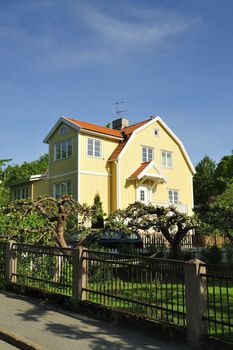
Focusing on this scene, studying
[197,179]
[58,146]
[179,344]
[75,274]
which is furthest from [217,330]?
[197,179]

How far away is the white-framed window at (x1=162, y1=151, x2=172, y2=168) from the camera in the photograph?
1289 inches

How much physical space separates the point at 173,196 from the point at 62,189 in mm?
9240

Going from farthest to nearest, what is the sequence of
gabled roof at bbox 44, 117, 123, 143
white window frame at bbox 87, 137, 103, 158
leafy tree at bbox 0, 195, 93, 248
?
white window frame at bbox 87, 137, 103, 158, gabled roof at bbox 44, 117, 123, 143, leafy tree at bbox 0, 195, 93, 248

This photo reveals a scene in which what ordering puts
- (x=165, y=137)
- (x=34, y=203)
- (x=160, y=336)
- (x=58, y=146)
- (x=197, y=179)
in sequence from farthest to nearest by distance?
(x=197, y=179)
(x=165, y=137)
(x=58, y=146)
(x=34, y=203)
(x=160, y=336)

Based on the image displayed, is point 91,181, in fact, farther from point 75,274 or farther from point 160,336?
point 160,336

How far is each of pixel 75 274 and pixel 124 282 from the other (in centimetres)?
142

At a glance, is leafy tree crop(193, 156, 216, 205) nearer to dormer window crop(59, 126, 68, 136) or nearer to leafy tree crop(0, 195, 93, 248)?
dormer window crop(59, 126, 68, 136)

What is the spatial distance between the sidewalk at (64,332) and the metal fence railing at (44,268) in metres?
0.74

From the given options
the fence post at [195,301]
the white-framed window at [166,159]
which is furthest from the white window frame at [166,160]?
the fence post at [195,301]

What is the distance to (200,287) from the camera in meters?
6.08

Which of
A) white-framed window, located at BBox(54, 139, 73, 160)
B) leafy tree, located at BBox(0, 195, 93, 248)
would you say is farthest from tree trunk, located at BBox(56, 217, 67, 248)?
white-framed window, located at BBox(54, 139, 73, 160)

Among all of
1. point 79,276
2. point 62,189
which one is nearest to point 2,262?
point 79,276

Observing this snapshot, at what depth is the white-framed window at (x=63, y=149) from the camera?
28.8 m

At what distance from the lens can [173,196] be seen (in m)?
32.9
